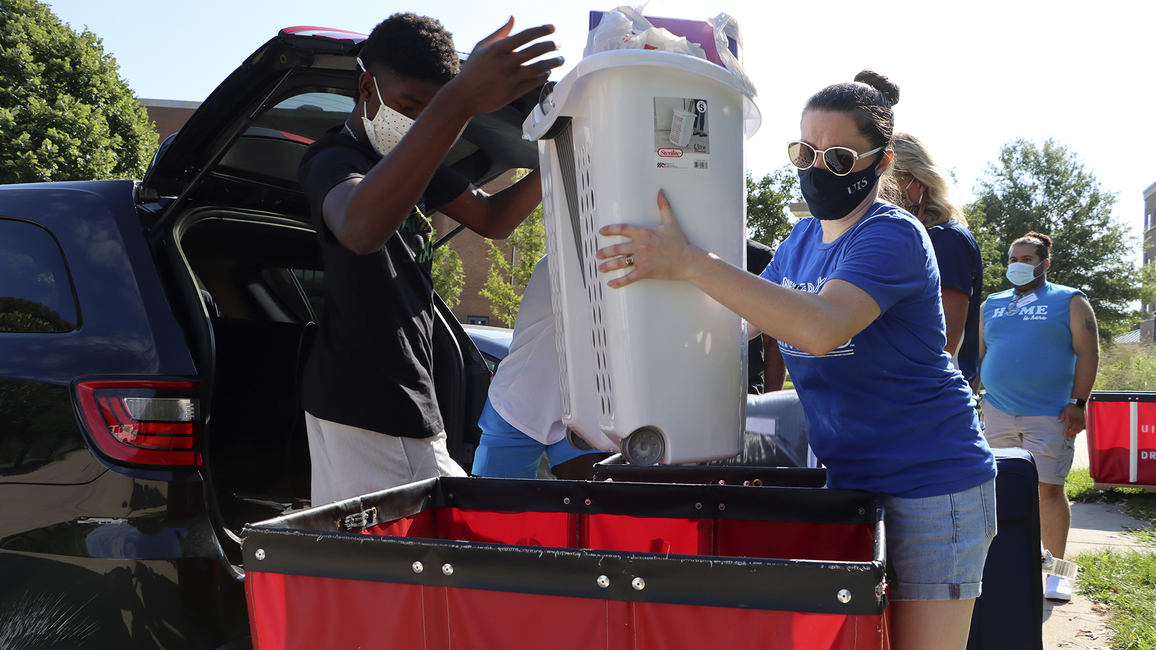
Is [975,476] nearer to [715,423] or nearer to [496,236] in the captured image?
[715,423]

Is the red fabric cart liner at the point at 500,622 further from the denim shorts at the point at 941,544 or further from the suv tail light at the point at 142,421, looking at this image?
the suv tail light at the point at 142,421

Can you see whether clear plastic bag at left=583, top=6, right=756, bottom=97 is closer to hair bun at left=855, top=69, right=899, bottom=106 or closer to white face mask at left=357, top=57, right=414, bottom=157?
white face mask at left=357, top=57, right=414, bottom=157

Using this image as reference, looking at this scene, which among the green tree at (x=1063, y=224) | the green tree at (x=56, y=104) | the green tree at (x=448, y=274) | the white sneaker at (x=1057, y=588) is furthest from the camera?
the green tree at (x=1063, y=224)

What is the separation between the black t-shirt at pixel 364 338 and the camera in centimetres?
→ 177

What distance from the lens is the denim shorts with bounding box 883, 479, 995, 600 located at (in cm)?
145

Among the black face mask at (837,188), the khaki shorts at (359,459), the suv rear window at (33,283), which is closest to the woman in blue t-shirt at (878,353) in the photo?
the black face mask at (837,188)

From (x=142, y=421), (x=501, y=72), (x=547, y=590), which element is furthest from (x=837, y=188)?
(x=142, y=421)

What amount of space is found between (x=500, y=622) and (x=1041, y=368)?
15.1 ft

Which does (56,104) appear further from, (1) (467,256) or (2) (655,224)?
(2) (655,224)

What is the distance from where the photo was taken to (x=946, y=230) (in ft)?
8.75

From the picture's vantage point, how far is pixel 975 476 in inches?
58.2

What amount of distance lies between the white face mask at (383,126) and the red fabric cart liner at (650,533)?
88cm

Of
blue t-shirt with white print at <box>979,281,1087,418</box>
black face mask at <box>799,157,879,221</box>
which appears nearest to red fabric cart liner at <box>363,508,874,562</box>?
black face mask at <box>799,157,879,221</box>

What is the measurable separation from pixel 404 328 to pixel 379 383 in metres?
0.14
